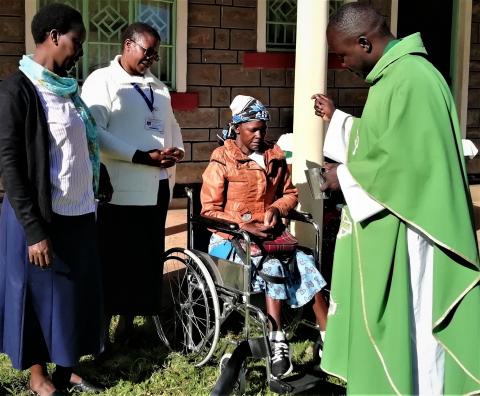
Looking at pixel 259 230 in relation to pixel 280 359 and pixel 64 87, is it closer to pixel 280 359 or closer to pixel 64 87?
pixel 280 359

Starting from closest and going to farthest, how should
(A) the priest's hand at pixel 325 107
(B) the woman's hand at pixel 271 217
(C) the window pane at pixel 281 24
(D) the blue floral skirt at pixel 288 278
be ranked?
(A) the priest's hand at pixel 325 107 < (D) the blue floral skirt at pixel 288 278 < (B) the woman's hand at pixel 271 217 < (C) the window pane at pixel 281 24

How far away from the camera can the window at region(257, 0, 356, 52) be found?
7855 mm

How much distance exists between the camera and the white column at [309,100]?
5023 mm

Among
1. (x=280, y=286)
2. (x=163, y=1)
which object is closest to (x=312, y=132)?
(x=280, y=286)

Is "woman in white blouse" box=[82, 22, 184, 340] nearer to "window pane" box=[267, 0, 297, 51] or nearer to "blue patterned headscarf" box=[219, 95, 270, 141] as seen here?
"blue patterned headscarf" box=[219, 95, 270, 141]

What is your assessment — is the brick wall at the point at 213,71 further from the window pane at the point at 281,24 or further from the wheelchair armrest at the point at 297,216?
the wheelchair armrest at the point at 297,216

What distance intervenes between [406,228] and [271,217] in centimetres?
149

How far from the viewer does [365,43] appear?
301 cm

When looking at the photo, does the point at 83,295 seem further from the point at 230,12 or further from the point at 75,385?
the point at 230,12

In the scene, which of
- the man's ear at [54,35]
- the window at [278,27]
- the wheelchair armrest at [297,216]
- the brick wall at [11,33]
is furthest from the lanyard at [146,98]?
the window at [278,27]

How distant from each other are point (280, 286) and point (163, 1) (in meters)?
4.06

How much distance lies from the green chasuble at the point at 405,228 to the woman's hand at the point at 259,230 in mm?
1176

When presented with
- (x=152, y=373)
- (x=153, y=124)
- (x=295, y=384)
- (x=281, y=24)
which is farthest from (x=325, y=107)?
(x=281, y=24)

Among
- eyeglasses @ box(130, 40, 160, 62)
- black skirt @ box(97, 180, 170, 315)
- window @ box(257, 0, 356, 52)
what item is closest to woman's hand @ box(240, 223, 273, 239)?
black skirt @ box(97, 180, 170, 315)
